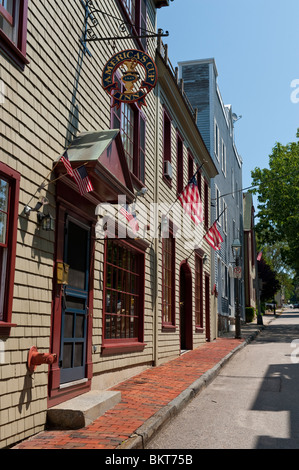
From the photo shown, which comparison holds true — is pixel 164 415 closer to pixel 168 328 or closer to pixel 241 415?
pixel 241 415

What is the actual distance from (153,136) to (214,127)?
1156 cm

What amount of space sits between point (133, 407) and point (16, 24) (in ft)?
17.2

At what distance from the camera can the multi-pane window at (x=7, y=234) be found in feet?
17.1

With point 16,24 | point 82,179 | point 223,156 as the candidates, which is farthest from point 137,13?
point 223,156

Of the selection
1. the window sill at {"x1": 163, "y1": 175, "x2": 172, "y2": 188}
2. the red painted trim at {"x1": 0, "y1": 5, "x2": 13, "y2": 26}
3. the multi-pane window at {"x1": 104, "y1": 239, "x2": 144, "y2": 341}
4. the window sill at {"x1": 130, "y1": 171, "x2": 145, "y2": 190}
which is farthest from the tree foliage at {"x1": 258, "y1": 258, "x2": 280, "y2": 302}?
the red painted trim at {"x1": 0, "y1": 5, "x2": 13, "y2": 26}

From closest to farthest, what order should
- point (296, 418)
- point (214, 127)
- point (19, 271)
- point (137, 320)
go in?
point (19, 271) < point (296, 418) < point (137, 320) < point (214, 127)

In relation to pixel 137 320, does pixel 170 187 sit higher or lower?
higher

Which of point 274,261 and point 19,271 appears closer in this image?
point 19,271

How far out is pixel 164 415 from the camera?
641 centimetres

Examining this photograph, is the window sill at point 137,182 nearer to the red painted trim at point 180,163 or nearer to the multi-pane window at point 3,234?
the red painted trim at point 180,163

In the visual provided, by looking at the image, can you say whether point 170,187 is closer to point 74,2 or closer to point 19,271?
point 74,2

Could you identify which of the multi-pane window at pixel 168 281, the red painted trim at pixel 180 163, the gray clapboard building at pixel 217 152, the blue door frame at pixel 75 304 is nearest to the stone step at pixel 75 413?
the blue door frame at pixel 75 304
